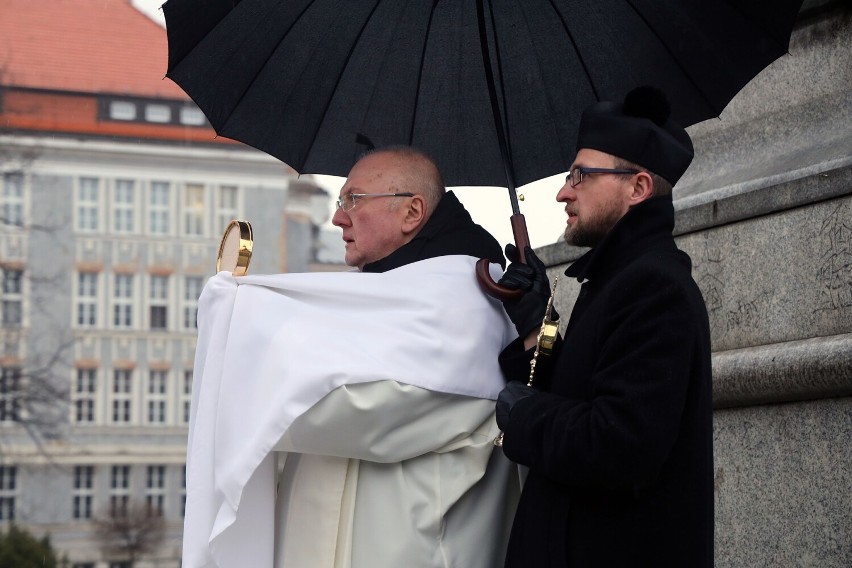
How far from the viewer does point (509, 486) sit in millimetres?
2855

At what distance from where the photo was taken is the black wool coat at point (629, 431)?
2.30m

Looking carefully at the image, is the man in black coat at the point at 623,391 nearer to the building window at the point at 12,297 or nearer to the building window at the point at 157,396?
the building window at the point at 12,297

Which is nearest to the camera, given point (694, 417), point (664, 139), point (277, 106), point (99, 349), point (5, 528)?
point (694, 417)

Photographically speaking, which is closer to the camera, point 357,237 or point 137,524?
point 357,237

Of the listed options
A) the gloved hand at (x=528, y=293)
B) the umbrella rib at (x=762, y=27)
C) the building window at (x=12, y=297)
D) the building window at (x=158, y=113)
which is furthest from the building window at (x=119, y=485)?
the umbrella rib at (x=762, y=27)

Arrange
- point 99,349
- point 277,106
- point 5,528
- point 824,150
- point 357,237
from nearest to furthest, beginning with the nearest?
1. point 357,237
2. point 277,106
3. point 824,150
4. point 5,528
5. point 99,349

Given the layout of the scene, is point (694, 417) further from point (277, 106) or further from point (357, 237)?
point (277, 106)

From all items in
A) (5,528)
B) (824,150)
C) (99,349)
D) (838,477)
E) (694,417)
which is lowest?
(5,528)

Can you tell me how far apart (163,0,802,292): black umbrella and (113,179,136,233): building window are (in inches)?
1995

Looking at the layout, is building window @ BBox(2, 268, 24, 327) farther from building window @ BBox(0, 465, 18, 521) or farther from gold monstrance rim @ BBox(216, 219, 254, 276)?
gold monstrance rim @ BBox(216, 219, 254, 276)

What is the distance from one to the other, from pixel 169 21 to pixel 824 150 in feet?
5.62

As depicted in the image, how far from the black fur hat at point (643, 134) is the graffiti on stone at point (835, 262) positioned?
2.87ft

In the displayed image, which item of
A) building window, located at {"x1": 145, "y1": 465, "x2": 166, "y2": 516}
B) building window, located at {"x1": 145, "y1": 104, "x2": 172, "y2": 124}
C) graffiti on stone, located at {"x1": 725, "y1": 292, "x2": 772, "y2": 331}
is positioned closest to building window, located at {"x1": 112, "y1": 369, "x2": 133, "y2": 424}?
building window, located at {"x1": 145, "y1": 465, "x2": 166, "y2": 516}

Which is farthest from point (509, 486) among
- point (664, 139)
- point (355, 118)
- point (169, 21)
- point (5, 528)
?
point (5, 528)
